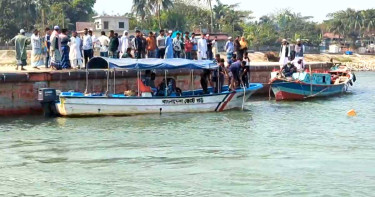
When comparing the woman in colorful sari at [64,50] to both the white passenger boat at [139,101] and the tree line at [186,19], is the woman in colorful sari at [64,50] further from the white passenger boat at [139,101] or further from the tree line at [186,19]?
the tree line at [186,19]

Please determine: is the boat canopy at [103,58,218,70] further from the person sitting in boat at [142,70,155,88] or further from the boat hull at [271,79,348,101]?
the boat hull at [271,79,348,101]

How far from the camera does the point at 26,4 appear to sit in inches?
2970

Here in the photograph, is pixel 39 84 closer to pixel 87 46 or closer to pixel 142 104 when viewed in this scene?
pixel 87 46

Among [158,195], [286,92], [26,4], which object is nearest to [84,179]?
[158,195]

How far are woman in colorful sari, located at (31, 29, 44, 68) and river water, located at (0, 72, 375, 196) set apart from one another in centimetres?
374

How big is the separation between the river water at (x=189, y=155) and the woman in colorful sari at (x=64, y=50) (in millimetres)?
3309

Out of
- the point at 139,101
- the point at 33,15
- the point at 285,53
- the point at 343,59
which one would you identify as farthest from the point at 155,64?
the point at 343,59

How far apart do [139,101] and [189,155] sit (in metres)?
6.69

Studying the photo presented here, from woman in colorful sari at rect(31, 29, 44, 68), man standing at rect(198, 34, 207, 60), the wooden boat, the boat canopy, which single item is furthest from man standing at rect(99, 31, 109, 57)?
the wooden boat

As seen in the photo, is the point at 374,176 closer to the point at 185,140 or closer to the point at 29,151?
the point at 185,140

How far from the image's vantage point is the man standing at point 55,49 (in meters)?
23.0

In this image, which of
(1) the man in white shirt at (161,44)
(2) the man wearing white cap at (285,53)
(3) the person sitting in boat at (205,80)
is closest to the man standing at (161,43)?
(1) the man in white shirt at (161,44)

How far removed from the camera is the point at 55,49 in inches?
915

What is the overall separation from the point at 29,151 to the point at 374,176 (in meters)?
8.62
